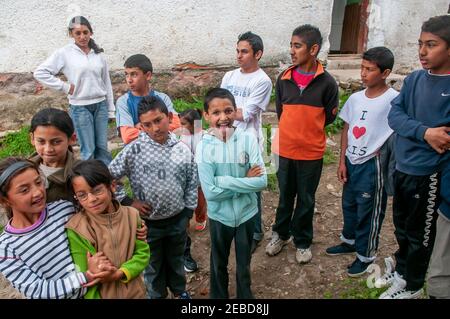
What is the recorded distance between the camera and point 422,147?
2.23 m

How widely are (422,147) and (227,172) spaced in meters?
1.18

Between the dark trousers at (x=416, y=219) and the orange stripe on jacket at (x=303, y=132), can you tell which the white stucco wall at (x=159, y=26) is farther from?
the dark trousers at (x=416, y=219)

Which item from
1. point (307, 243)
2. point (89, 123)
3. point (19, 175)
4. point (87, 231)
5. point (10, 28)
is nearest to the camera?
point (19, 175)

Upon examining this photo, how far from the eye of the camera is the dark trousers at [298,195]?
9.50 ft

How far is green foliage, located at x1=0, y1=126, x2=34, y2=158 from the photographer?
4.86 m

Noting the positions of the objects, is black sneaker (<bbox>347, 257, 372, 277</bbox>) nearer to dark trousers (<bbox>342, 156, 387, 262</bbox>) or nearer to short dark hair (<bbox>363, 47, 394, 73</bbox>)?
dark trousers (<bbox>342, 156, 387, 262</bbox>)

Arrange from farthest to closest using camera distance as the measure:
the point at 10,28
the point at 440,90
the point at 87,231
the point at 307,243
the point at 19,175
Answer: the point at 10,28
the point at 307,243
the point at 440,90
the point at 87,231
the point at 19,175

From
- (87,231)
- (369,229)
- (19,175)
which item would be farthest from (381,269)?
(19,175)

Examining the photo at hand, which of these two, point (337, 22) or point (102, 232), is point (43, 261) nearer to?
point (102, 232)

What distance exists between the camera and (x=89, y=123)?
3.99 meters

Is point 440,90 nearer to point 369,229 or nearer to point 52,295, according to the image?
point 369,229

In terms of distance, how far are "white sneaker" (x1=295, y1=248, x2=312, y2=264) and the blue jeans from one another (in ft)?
7.31

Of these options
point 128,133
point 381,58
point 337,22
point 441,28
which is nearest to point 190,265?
point 128,133

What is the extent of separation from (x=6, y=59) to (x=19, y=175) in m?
4.89
